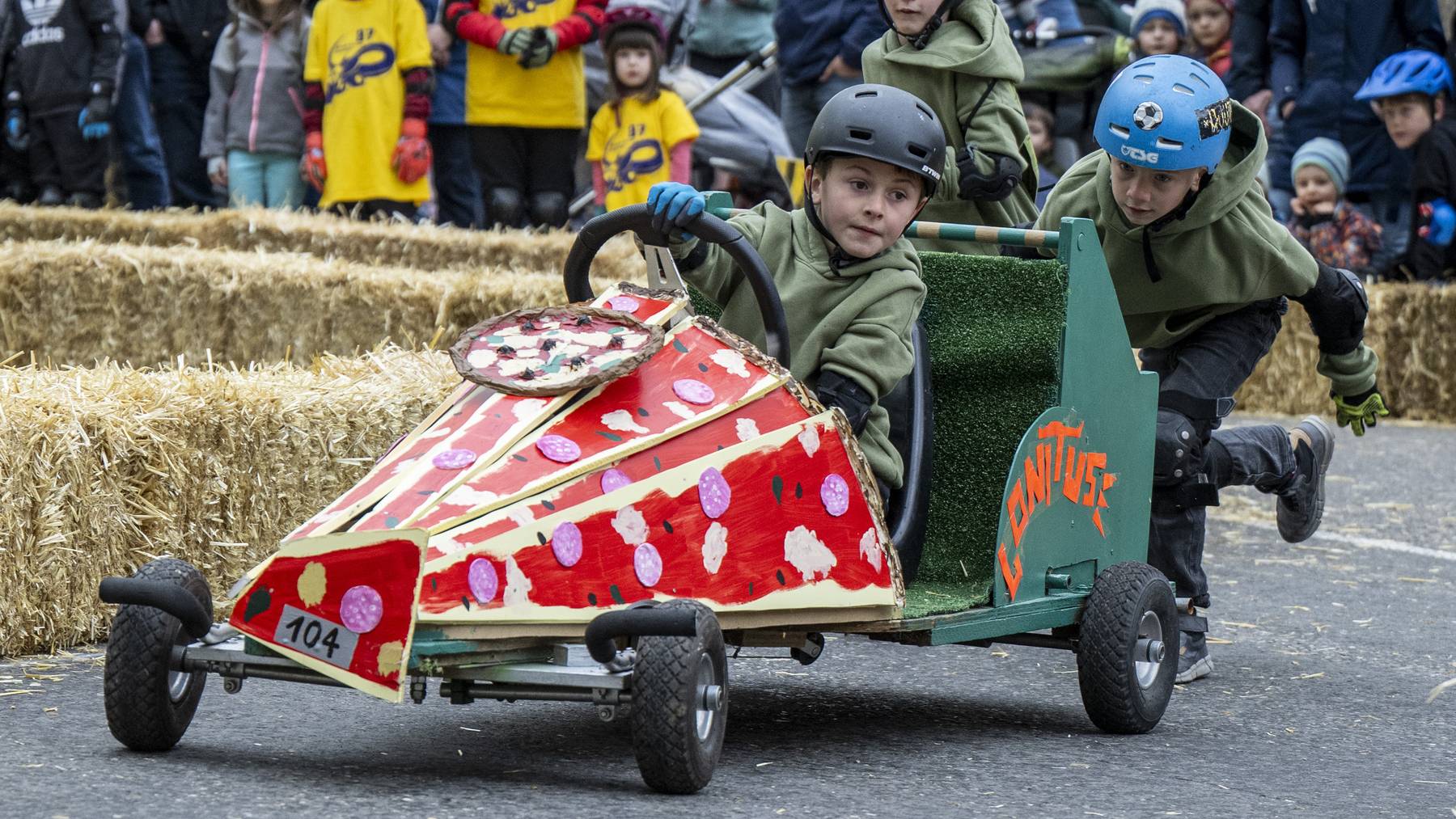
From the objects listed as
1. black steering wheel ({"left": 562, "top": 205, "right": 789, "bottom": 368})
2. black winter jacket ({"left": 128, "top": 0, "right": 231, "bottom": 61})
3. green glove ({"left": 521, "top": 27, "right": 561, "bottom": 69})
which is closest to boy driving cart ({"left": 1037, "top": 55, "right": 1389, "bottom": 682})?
black steering wheel ({"left": 562, "top": 205, "right": 789, "bottom": 368})

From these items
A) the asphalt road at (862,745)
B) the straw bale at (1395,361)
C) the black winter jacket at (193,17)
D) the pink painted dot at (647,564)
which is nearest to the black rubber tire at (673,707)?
the asphalt road at (862,745)

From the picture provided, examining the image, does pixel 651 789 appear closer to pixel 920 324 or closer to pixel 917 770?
pixel 917 770

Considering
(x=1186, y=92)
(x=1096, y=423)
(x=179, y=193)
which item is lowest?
(x=179, y=193)

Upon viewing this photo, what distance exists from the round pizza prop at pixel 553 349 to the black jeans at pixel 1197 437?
6.25ft

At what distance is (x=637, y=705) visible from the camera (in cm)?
370

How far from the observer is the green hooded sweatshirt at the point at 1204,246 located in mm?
5508

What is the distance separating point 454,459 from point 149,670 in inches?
25.9

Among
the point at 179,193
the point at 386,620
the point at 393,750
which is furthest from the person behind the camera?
the point at 179,193

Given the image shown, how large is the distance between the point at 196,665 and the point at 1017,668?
8.51 ft

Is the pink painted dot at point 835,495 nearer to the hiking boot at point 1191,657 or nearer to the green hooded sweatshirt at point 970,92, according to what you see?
the hiking boot at point 1191,657

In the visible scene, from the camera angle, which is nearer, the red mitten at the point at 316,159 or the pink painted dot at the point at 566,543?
the pink painted dot at the point at 566,543

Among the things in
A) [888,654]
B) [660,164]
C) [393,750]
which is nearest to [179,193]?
[660,164]

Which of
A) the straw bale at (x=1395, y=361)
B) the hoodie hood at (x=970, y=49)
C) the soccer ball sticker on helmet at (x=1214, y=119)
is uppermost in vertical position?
the hoodie hood at (x=970, y=49)

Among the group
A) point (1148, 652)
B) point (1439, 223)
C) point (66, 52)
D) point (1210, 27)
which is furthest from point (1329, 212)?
point (1148, 652)
